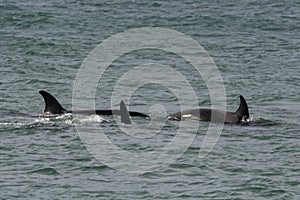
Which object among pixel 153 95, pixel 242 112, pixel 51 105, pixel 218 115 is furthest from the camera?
pixel 153 95

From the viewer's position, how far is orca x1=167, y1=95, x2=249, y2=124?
21.2 m

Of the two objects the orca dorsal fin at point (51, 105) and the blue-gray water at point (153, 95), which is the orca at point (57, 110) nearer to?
the orca dorsal fin at point (51, 105)

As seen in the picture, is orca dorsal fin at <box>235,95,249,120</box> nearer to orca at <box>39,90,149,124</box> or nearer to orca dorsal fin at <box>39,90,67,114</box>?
orca at <box>39,90,149,124</box>

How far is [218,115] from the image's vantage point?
2147 cm

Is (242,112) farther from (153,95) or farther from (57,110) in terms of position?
(153,95)

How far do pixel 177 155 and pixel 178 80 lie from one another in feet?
31.5

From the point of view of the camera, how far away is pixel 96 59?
102ft

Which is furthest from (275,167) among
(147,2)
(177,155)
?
(147,2)

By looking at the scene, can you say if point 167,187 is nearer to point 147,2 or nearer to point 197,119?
point 197,119

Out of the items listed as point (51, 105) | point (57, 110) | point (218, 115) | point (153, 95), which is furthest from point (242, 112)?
point (153, 95)

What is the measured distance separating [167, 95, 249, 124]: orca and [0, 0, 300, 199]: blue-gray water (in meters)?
0.37

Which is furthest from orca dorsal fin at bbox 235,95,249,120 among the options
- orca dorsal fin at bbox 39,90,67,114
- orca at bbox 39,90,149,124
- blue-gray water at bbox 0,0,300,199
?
orca dorsal fin at bbox 39,90,67,114

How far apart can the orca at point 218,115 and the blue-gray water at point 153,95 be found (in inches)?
14.7

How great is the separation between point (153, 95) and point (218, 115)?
419 centimetres
